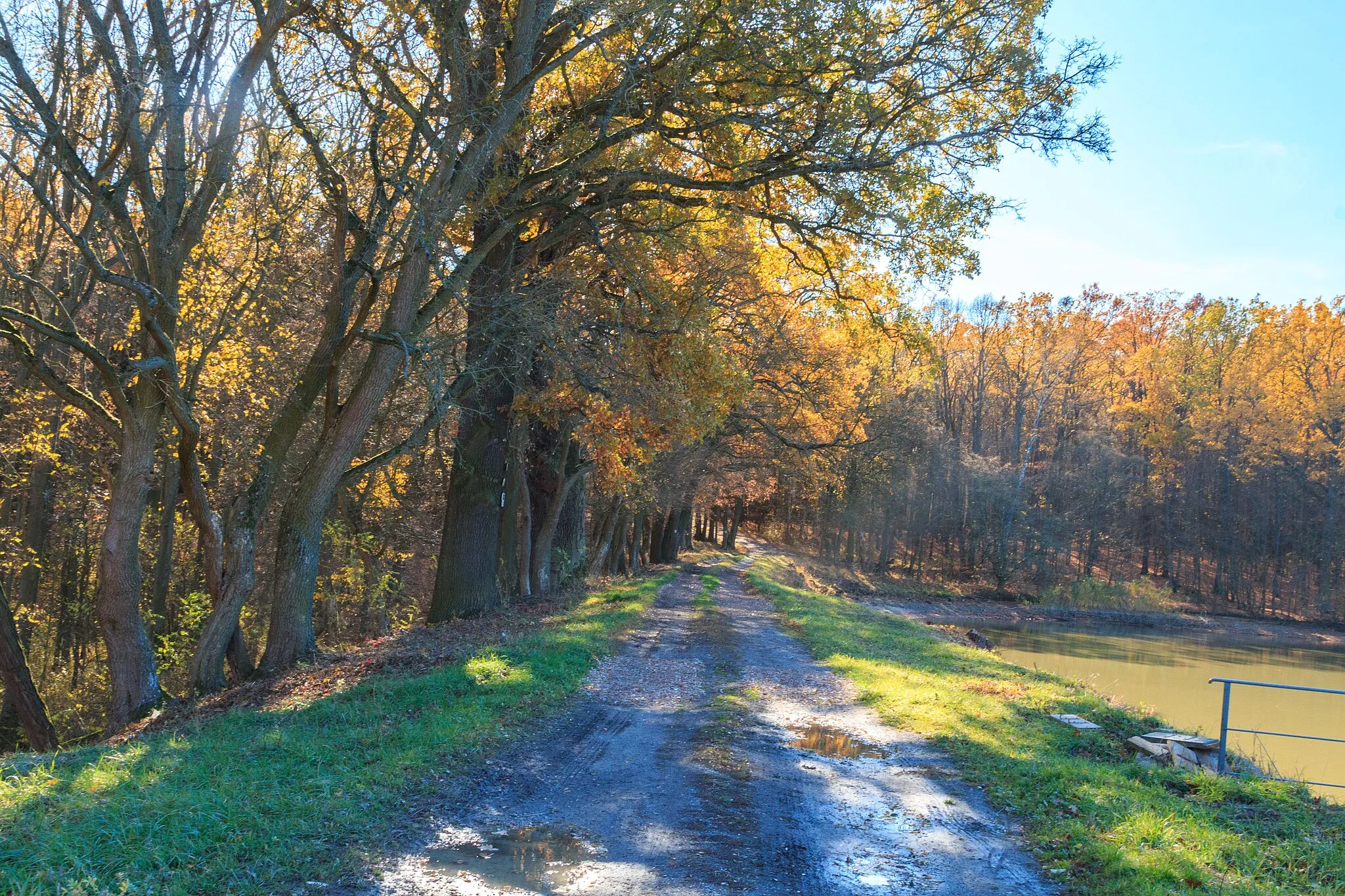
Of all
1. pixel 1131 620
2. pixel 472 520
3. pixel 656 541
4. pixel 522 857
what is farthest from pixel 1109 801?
pixel 1131 620

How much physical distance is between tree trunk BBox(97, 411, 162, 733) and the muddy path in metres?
5.78

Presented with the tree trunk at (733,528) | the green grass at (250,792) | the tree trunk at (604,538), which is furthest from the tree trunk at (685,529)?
the green grass at (250,792)

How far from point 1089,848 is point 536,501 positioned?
18094mm

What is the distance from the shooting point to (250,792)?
18.9 feet

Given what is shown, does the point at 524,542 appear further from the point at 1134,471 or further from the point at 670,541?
the point at 1134,471

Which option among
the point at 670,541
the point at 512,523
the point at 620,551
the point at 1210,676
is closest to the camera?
the point at 512,523

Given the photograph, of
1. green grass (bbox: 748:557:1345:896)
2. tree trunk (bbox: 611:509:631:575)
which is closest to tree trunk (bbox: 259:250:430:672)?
green grass (bbox: 748:557:1345:896)

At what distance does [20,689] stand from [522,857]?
33.4ft

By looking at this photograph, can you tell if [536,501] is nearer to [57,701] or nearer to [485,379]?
[485,379]

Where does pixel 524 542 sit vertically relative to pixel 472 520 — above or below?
below

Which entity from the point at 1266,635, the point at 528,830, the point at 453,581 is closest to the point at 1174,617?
the point at 1266,635

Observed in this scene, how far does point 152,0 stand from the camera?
9.91 m

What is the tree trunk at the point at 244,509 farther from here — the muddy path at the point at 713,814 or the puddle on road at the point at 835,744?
the puddle on road at the point at 835,744

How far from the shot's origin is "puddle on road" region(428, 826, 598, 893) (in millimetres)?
5023
